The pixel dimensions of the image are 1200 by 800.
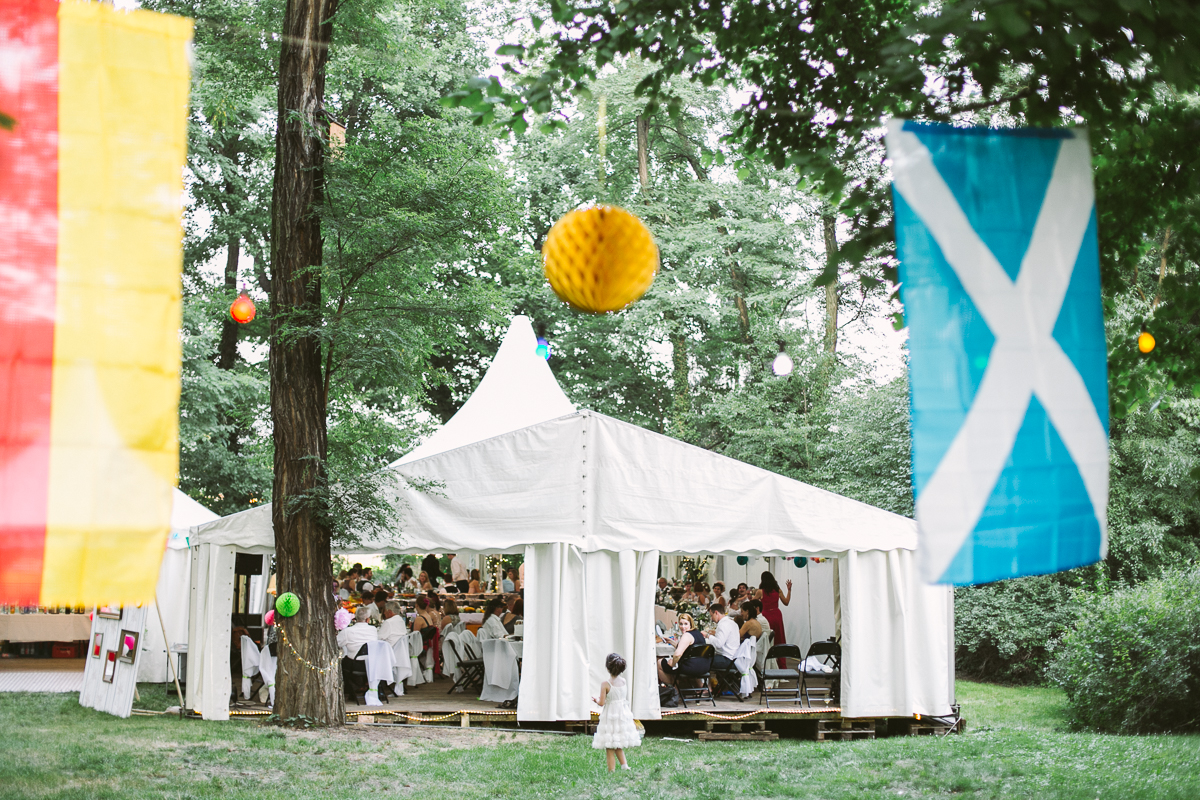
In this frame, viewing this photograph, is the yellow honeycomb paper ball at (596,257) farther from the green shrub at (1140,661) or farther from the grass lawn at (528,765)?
the green shrub at (1140,661)

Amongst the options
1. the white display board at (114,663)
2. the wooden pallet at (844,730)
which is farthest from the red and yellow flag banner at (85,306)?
the wooden pallet at (844,730)

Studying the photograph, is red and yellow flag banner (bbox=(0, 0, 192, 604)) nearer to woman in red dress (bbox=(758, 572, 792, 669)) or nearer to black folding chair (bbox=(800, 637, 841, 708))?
black folding chair (bbox=(800, 637, 841, 708))

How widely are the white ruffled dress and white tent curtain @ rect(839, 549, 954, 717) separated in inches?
133

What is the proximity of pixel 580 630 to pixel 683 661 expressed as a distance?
1.47 m

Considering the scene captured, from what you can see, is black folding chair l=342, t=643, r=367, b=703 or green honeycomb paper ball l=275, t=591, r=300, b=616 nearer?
green honeycomb paper ball l=275, t=591, r=300, b=616

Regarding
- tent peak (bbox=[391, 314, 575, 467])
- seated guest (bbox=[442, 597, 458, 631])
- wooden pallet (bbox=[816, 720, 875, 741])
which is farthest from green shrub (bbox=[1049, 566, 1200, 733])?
seated guest (bbox=[442, 597, 458, 631])

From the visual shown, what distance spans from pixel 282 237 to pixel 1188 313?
8163 millimetres

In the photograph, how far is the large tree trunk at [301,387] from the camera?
10258 mm

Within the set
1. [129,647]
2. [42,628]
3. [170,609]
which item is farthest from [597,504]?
[42,628]

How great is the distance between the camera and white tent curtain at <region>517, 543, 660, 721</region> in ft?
35.3

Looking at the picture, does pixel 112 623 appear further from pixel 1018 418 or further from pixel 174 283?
pixel 1018 418

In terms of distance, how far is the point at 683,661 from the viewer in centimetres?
1163

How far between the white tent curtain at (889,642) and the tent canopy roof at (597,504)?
0.32 m

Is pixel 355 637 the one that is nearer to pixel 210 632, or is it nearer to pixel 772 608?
pixel 210 632
